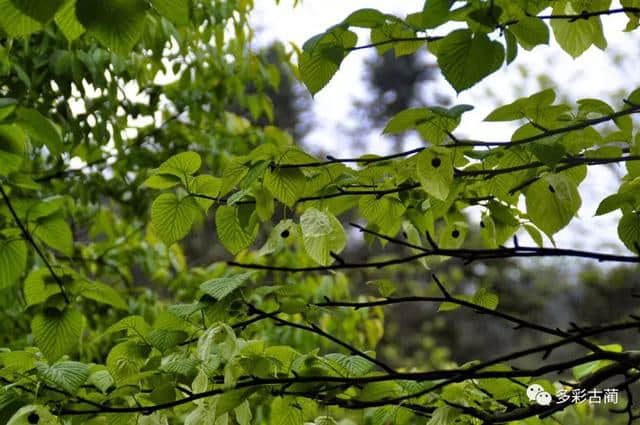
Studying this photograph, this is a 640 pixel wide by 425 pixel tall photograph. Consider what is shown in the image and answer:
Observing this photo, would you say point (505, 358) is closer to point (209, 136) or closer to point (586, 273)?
point (209, 136)

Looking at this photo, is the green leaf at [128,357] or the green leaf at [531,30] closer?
the green leaf at [531,30]

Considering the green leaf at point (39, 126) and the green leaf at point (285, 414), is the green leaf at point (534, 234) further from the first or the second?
the green leaf at point (39, 126)

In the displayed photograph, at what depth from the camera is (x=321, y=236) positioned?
63 cm

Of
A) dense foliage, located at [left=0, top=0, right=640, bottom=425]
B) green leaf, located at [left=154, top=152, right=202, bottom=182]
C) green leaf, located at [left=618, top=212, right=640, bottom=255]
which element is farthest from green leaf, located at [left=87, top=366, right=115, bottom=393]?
green leaf, located at [left=618, top=212, right=640, bottom=255]

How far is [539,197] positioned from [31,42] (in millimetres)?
1270

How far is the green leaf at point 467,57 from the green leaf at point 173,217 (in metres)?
0.34

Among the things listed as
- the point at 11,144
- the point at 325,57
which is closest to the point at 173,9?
the point at 325,57

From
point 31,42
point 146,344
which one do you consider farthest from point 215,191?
point 31,42

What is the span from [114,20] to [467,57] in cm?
27

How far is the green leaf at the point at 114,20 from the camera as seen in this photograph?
0.53 metres

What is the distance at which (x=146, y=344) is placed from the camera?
0.77m

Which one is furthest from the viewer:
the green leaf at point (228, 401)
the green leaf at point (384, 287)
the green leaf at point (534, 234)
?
the green leaf at point (534, 234)

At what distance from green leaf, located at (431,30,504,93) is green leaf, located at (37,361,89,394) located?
468 mm

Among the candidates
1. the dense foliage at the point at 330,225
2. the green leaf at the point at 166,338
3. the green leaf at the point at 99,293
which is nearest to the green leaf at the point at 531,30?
the dense foliage at the point at 330,225
